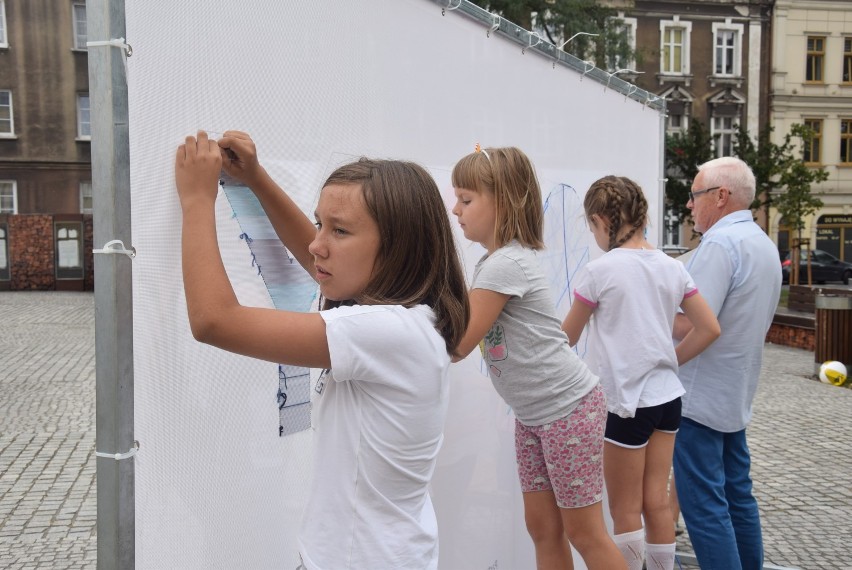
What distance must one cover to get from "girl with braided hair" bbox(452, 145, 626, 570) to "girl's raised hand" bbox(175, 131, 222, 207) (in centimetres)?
91

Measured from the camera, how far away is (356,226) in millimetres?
1452

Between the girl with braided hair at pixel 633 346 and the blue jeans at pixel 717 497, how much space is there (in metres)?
0.21

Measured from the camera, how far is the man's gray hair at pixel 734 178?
10.6ft

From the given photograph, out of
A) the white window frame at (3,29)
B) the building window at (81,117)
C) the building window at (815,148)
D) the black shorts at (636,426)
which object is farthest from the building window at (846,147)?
the black shorts at (636,426)

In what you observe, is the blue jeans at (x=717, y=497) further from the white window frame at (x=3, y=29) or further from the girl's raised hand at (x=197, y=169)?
the white window frame at (x=3, y=29)

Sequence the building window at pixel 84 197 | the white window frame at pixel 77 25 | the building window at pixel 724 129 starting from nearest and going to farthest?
the white window frame at pixel 77 25
the building window at pixel 84 197
the building window at pixel 724 129

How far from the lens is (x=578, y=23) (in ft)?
71.4

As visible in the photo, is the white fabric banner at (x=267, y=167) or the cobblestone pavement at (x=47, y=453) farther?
the cobblestone pavement at (x=47, y=453)

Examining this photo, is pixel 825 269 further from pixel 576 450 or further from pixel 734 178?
pixel 576 450

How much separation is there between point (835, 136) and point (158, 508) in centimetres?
3979

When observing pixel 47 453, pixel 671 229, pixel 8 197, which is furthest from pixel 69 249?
pixel 47 453

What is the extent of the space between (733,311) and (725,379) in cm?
26

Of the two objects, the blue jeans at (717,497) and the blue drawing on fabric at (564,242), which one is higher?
the blue drawing on fabric at (564,242)

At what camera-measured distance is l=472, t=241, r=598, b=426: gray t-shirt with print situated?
86.9 inches
